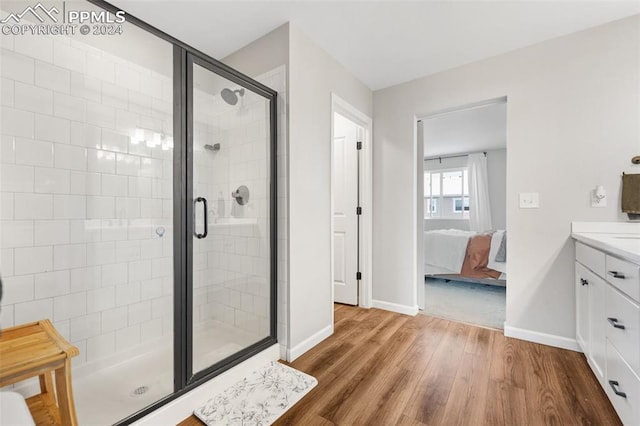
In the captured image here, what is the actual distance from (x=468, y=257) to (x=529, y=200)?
177 cm

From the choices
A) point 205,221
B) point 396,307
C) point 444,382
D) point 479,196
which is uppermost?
point 479,196

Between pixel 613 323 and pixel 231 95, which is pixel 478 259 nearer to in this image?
pixel 613 323

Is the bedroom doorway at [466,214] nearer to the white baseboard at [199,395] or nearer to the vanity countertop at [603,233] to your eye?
the vanity countertop at [603,233]

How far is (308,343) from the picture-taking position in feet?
8.04

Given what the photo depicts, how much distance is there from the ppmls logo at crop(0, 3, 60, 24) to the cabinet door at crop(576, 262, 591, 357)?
3908 millimetres

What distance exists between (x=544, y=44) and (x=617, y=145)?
0.98 metres

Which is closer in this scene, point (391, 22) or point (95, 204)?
point (95, 204)

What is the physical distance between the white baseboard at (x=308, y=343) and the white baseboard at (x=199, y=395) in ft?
0.48

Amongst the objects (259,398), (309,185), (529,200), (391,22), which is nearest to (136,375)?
(259,398)

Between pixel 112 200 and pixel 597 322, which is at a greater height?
pixel 112 200

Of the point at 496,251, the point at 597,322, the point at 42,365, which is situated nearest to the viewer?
the point at 42,365

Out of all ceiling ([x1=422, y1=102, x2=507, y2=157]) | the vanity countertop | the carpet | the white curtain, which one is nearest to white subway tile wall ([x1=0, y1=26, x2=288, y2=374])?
the carpet

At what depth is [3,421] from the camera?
1.90 feet

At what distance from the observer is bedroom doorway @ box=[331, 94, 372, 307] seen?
3363mm
